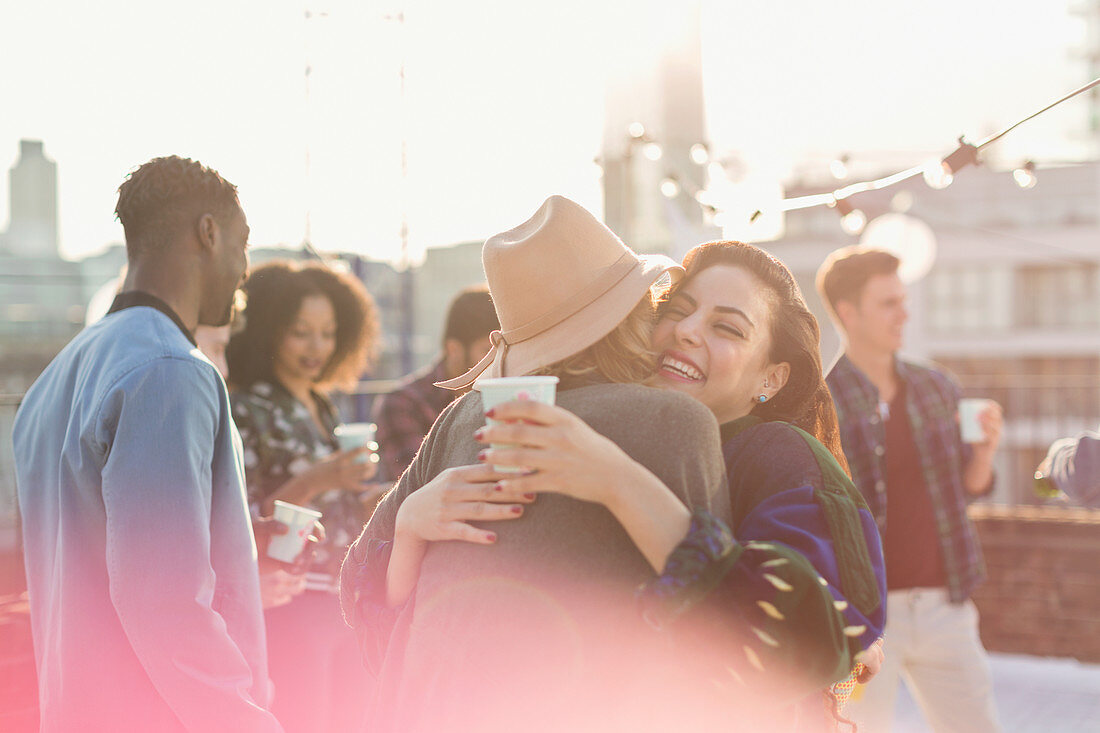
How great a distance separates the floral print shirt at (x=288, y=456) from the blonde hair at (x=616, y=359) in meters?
1.96

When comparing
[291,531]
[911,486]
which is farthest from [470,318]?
[911,486]

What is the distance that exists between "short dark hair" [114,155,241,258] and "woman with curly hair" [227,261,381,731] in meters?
1.24

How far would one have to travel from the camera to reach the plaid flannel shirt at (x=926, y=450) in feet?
11.6

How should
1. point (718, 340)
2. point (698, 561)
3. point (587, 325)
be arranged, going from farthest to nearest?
1. point (718, 340)
2. point (587, 325)
3. point (698, 561)

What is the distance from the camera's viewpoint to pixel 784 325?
5.54 ft

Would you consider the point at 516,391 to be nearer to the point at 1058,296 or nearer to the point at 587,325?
the point at 587,325

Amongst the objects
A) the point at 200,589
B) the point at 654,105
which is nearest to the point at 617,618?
the point at 200,589

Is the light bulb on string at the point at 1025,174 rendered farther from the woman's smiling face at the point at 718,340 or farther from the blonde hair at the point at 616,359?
the blonde hair at the point at 616,359

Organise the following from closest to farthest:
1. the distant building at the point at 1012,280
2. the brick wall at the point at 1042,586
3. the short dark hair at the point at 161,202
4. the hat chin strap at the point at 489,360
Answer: the hat chin strap at the point at 489,360 < the short dark hair at the point at 161,202 < the brick wall at the point at 1042,586 < the distant building at the point at 1012,280

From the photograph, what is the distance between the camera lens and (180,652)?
1.75 meters

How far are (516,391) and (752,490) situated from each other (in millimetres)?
415

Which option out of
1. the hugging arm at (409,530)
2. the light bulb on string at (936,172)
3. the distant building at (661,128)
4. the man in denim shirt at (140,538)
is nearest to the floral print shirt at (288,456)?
the man in denim shirt at (140,538)

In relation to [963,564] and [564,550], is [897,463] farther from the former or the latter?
[564,550]

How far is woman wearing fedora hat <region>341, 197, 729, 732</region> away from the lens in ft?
4.20
